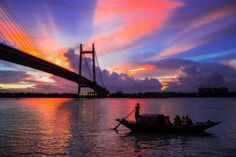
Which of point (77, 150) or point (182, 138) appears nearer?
point (77, 150)

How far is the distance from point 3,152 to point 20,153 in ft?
3.13

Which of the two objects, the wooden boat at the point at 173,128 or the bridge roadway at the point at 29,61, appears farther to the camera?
the bridge roadway at the point at 29,61

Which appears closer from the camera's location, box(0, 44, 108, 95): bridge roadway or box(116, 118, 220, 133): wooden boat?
box(116, 118, 220, 133): wooden boat

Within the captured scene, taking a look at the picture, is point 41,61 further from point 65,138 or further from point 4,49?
point 65,138

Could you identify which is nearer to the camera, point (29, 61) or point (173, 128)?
point (173, 128)

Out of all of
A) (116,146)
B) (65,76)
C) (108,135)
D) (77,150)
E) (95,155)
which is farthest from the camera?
(65,76)

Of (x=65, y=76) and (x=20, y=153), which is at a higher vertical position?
(x=65, y=76)

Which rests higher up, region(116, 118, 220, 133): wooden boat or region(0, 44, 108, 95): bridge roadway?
region(0, 44, 108, 95): bridge roadway

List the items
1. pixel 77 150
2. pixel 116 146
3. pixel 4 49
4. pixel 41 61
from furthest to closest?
pixel 41 61
pixel 4 49
pixel 116 146
pixel 77 150

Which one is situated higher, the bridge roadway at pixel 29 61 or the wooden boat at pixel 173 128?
the bridge roadway at pixel 29 61

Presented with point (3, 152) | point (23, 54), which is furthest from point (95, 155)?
point (23, 54)

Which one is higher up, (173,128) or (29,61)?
(29,61)

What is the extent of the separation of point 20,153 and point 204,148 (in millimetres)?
10483

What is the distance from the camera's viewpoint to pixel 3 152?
19281 millimetres
